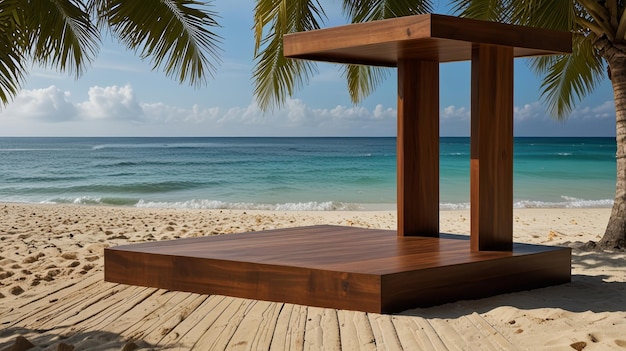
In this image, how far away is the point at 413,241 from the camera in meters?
5.72

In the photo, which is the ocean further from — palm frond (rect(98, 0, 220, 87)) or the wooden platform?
the wooden platform

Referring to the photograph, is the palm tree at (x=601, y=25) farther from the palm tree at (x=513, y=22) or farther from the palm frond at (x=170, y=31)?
the palm frond at (x=170, y=31)

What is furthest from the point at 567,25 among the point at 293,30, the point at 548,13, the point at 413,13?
the point at 293,30

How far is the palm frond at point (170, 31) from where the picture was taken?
277 inches

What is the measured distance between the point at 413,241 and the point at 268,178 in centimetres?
2630

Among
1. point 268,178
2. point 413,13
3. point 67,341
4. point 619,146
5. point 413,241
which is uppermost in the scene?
point 413,13

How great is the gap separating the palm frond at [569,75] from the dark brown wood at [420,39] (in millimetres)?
4423

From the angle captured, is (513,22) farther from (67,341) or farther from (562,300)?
(67,341)

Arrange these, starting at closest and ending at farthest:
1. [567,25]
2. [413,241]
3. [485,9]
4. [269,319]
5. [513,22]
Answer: [269,319]
[413,241]
[567,25]
[513,22]
[485,9]

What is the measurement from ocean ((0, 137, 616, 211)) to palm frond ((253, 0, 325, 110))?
9551mm

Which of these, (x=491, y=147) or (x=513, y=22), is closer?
(x=491, y=147)

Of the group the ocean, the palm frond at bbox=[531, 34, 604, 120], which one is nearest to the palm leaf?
the palm frond at bbox=[531, 34, 604, 120]

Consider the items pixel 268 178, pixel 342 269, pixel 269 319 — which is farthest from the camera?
pixel 268 178

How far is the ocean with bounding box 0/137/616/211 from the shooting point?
2181 centimetres
